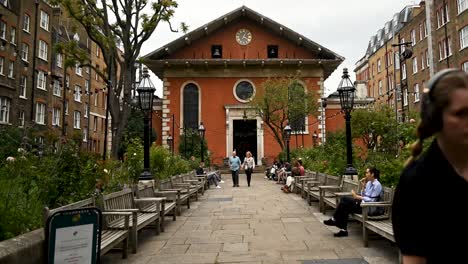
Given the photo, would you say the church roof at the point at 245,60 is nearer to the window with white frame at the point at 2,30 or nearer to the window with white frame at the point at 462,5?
the window with white frame at the point at 462,5

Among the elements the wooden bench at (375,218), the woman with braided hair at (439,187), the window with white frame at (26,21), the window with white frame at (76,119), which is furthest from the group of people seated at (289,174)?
the window with white frame at (76,119)

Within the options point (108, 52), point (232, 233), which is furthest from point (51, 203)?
point (108, 52)

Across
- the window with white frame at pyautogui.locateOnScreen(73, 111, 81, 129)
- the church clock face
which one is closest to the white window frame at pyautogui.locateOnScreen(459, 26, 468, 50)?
the church clock face

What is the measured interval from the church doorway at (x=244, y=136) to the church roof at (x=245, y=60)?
16.8 feet

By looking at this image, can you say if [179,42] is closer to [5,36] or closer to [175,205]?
[5,36]

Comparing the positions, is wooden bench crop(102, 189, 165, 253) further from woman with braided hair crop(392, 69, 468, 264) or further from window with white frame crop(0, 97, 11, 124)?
window with white frame crop(0, 97, 11, 124)

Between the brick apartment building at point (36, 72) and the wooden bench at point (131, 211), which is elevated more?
the brick apartment building at point (36, 72)

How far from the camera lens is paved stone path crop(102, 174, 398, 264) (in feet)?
19.3

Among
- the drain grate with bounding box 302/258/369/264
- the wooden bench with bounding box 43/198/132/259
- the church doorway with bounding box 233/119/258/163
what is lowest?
the drain grate with bounding box 302/258/369/264

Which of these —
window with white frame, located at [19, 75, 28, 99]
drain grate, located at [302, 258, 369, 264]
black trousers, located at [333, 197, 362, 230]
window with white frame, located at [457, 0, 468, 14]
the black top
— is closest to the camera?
the black top

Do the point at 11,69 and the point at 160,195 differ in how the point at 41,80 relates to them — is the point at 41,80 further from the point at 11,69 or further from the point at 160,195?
the point at 160,195

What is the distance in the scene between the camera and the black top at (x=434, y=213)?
55.7 inches

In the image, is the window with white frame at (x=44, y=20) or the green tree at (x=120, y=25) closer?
the green tree at (x=120, y=25)

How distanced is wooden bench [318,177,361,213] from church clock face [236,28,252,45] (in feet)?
84.5
